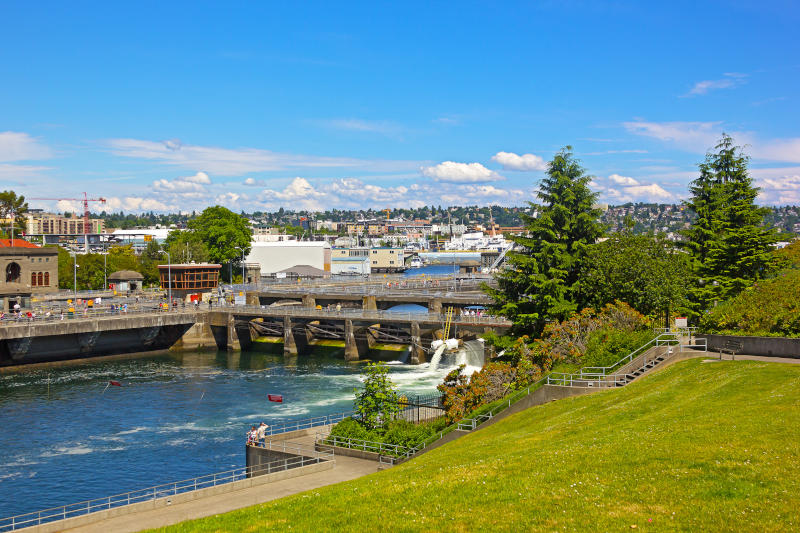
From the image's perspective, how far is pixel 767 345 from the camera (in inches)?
1443

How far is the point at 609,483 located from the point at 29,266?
360 feet

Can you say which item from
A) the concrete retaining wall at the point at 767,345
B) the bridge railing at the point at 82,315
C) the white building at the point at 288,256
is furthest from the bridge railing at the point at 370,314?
the white building at the point at 288,256

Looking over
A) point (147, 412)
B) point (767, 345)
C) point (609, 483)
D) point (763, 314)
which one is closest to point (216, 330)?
point (147, 412)

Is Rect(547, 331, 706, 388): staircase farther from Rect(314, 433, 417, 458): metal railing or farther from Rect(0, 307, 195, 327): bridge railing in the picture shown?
Rect(0, 307, 195, 327): bridge railing

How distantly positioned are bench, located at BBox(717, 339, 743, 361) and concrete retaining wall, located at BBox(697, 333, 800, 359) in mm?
122

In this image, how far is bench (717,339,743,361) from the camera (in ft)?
124

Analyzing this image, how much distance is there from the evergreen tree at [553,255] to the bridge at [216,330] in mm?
25857

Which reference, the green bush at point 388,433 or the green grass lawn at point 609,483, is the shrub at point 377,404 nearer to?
the green bush at point 388,433

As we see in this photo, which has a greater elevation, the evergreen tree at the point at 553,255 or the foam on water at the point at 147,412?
the evergreen tree at the point at 553,255

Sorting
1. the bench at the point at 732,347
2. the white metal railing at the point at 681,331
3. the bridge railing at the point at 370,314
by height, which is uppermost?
the white metal railing at the point at 681,331

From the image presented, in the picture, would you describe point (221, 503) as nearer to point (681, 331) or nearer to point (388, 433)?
point (388, 433)

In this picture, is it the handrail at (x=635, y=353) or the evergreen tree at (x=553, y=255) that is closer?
the handrail at (x=635, y=353)

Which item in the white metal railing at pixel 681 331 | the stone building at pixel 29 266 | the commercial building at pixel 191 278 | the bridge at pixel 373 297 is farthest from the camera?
the commercial building at pixel 191 278

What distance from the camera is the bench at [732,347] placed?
124ft
